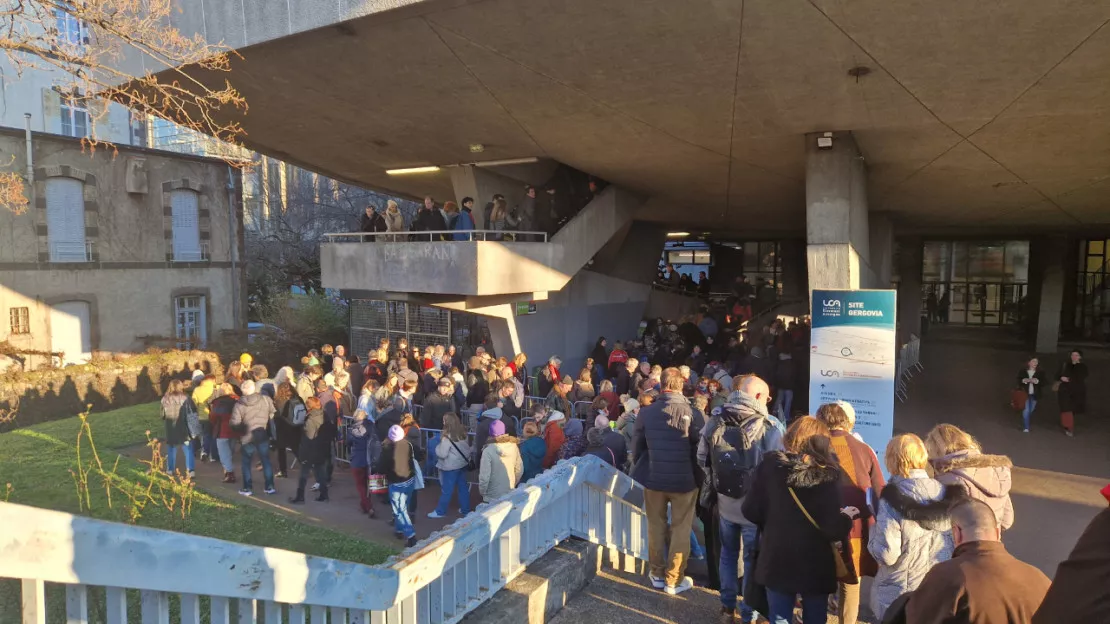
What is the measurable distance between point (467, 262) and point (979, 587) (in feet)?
38.8

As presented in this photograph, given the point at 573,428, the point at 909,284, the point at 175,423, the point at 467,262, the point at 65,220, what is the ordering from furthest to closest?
the point at 909,284 → the point at 65,220 → the point at 467,262 → the point at 175,423 → the point at 573,428

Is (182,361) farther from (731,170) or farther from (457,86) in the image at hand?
(731,170)

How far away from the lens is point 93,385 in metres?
16.5

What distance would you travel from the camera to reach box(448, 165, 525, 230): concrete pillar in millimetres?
17109

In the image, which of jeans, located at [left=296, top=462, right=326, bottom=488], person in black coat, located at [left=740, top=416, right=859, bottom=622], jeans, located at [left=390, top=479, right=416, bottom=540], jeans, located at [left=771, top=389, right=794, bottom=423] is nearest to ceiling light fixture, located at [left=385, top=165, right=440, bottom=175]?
jeans, located at [left=296, top=462, right=326, bottom=488]

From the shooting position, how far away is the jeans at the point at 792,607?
388cm

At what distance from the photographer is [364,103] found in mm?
12680

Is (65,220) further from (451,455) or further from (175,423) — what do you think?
(451,455)

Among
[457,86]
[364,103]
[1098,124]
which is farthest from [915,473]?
[364,103]

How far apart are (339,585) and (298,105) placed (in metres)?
12.3

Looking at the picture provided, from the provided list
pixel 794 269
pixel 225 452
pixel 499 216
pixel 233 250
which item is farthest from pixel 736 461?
pixel 794 269

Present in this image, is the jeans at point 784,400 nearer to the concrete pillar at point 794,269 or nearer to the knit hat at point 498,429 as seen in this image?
the knit hat at point 498,429

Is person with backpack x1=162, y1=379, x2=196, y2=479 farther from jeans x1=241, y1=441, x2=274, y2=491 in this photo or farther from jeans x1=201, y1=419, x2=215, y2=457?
jeans x1=241, y1=441, x2=274, y2=491

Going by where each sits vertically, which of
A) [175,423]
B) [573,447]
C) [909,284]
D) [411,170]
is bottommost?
[175,423]
